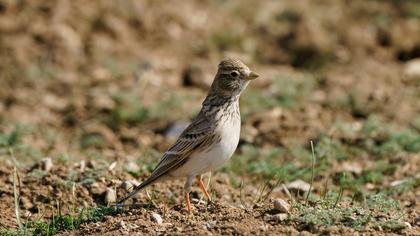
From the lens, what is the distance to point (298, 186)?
26.2 feet

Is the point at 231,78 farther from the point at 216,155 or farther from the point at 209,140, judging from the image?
the point at 216,155

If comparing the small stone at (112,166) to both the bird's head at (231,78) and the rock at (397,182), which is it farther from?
the rock at (397,182)

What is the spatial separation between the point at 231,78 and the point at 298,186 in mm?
1353

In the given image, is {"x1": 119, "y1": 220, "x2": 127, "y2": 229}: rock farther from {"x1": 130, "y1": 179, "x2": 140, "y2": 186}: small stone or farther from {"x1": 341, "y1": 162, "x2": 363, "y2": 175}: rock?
{"x1": 341, "y1": 162, "x2": 363, "y2": 175}: rock

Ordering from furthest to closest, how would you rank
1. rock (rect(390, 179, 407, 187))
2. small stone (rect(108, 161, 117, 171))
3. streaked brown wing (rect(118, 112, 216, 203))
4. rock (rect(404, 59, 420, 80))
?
rock (rect(404, 59, 420, 80))
rock (rect(390, 179, 407, 187))
small stone (rect(108, 161, 117, 171))
streaked brown wing (rect(118, 112, 216, 203))

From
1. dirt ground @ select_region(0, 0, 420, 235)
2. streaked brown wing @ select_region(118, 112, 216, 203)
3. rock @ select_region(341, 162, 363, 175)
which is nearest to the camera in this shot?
dirt ground @ select_region(0, 0, 420, 235)

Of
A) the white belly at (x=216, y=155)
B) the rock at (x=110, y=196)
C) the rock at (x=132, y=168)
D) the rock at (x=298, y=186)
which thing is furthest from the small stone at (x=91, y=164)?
the rock at (x=298, y=186)

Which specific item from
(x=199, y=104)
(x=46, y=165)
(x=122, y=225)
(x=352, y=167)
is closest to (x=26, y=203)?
(x=46, y=165)

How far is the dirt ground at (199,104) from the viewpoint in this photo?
6941 millimetres

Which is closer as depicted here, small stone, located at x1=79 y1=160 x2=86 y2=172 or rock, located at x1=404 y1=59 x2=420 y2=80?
small stone, located at x1=79 y1=160 x2=86 y2=172

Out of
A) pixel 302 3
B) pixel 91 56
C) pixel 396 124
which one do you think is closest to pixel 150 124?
pixel 91 56

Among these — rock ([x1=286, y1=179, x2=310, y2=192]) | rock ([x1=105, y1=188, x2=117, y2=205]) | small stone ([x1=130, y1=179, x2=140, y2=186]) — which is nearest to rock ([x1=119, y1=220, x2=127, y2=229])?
rock ([x1=105, y1=188, x2=117, y2=205])

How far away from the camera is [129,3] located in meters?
13.7

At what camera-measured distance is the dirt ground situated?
22.8 ft
